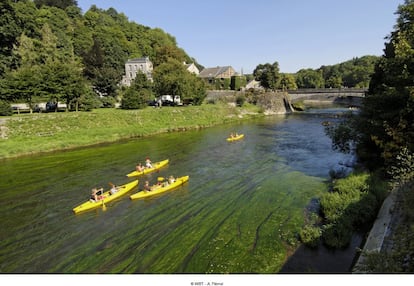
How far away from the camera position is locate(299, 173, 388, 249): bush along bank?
445 inches

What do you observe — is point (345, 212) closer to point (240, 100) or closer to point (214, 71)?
point (240, 100)

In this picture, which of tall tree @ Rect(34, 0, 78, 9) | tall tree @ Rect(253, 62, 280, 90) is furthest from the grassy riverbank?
tall tree @ Rect(34, 0, 78, 9)

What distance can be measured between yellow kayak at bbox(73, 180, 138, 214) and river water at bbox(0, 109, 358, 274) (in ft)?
1.26

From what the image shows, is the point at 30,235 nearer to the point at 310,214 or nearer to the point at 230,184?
the point at 230,184

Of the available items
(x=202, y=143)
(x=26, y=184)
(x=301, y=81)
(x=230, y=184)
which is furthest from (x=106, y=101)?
(x=301, y=81)

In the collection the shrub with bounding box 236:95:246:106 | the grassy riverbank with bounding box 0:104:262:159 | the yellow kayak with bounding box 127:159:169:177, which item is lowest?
the yellow kayak with bounding box 127:159:169:177

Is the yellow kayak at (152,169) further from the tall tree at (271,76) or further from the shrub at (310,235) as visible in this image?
the tall tree at (271,76)

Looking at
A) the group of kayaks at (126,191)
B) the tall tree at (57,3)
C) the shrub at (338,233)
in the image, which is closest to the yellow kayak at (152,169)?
the group of kayaks at (126,191)

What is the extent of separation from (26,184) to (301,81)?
119633mm

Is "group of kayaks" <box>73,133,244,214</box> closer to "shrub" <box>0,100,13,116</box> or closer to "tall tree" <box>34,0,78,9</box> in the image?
"shrub" <box>0,100,13,116</box>

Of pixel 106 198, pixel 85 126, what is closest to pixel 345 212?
pixel 106 198

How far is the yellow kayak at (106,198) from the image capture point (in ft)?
49.9

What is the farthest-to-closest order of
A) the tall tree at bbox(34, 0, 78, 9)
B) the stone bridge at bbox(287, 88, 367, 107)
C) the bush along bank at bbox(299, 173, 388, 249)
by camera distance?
the tall tree at bbox(34, 0, 78, 9)
the stone bridge at bbox(287, 88, 367, 107)
the bush along bank at bbox(299, 173, 388, 249)

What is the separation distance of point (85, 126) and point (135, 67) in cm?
5081
